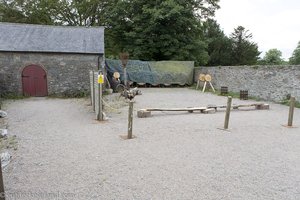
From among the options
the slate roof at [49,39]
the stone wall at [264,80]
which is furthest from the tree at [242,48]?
the slate roof at [49,39]

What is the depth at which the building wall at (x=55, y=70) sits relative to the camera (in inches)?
562

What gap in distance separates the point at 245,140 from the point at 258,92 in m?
8.63

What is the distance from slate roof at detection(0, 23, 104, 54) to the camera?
1447cm

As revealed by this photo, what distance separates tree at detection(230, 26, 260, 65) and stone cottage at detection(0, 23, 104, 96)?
2061 cm

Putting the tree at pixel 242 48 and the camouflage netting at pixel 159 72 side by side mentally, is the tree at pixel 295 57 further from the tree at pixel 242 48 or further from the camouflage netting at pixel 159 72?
the camouflage netting at pixel 159 72

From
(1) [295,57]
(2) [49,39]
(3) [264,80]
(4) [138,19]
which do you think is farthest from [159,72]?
(1) [295,57]

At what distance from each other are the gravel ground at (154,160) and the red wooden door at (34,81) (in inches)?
255

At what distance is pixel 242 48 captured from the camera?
31141mm

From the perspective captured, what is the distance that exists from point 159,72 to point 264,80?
8.86 metres

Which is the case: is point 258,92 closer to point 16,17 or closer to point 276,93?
point 276,93

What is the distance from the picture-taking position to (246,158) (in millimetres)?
5113

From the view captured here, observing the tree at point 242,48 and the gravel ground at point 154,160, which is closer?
the gravel ground at point 154,160

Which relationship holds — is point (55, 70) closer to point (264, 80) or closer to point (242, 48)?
point (264, 80)

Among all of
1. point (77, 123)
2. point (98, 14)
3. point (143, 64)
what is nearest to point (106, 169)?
point (77, 123)
